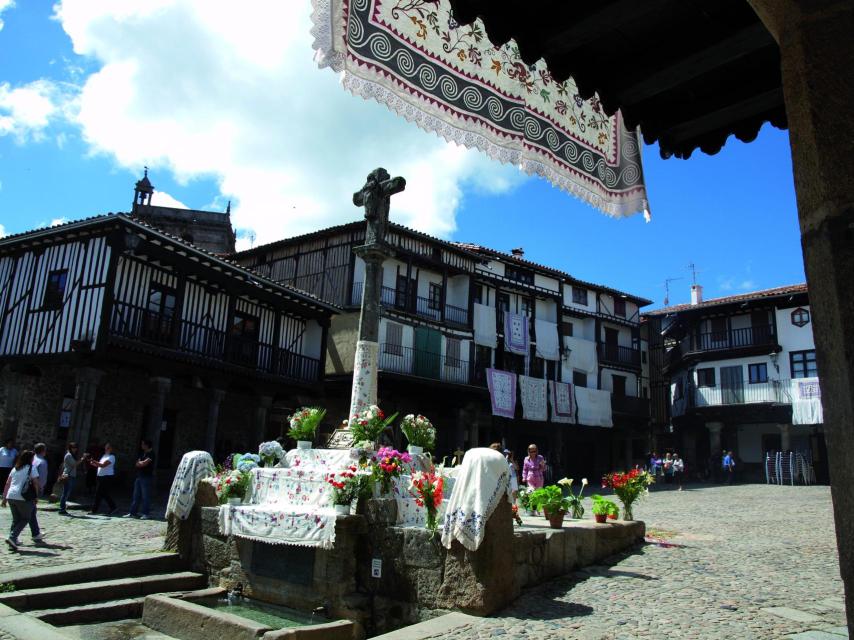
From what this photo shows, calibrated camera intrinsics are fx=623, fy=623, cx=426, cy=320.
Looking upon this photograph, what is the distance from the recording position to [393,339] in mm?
24953

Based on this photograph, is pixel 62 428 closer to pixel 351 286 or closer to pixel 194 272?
pixel 194 272

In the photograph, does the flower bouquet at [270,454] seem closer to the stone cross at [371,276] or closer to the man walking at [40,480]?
the stone cross at [371,276]

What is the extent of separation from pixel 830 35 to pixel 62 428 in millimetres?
20282

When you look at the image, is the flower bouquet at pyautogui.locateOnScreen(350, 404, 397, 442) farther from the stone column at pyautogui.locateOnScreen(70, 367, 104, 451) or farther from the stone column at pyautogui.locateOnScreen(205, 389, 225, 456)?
the stone column at pyautogui.locateOnScreen(205, 389, 225, 456)

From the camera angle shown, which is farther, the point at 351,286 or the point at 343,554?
the point at 351,286

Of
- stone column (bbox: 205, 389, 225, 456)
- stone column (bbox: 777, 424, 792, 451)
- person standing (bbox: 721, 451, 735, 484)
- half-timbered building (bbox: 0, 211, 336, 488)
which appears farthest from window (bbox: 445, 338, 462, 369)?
stone column (bbox: 777, 424, 792, 451)

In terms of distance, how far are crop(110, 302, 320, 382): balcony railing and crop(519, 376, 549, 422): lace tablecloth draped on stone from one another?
35.1ft

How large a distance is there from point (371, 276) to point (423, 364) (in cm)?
1468

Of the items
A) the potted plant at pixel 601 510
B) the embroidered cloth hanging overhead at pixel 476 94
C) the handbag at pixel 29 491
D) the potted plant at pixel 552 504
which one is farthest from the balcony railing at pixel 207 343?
the embroidered cloth hanging overhead at pixel 476 94

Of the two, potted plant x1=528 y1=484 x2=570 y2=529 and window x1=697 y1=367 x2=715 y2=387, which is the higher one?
window x1=697 y1=367 x2=715 y2=387

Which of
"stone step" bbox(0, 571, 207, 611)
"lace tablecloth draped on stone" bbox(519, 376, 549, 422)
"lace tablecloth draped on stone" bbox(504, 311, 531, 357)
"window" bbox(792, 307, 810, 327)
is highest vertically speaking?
"window" bbox(792, 307, 810, 327)

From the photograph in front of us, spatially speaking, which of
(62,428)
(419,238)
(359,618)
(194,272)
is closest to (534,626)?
(359,618)

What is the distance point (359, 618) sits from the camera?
7.19 m

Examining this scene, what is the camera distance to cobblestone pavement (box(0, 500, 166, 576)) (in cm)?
861
